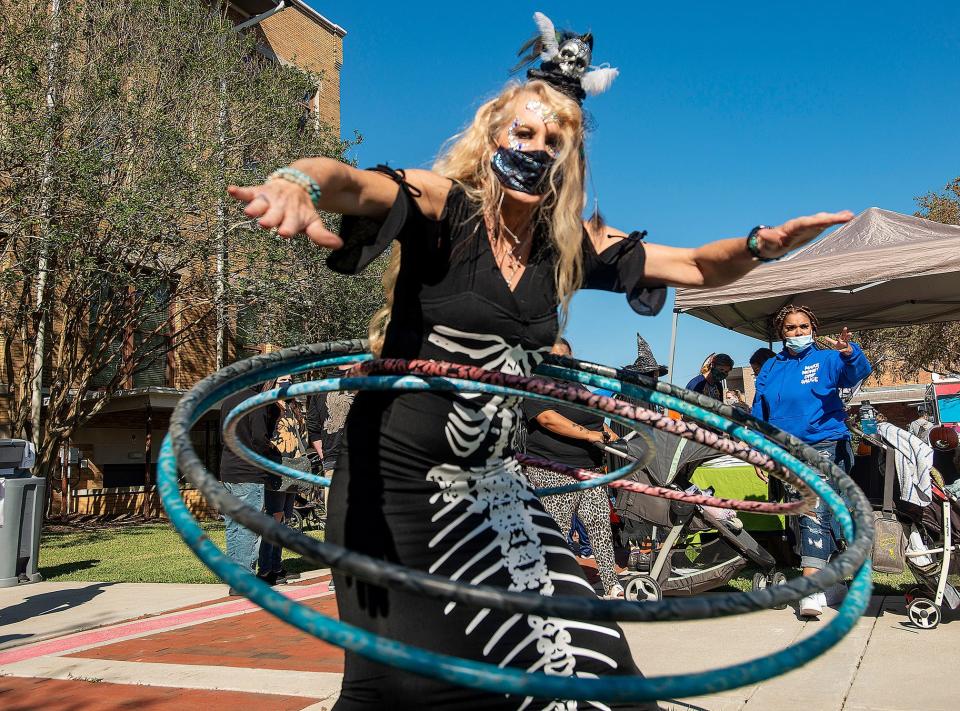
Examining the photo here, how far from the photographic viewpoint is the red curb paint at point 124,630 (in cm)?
579

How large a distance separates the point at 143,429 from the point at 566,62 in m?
23.3

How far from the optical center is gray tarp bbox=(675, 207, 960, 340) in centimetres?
847

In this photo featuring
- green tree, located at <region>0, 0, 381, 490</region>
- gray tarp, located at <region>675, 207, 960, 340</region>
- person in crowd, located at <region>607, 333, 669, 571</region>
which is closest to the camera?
person in crowd, located at <region>607, 333, 669, 571</region>

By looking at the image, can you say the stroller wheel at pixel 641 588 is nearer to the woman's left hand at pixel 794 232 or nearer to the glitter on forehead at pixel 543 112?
the woman's left hand at pixel 794 232

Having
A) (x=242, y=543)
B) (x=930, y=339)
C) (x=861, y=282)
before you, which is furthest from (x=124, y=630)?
(x=930, y=339)

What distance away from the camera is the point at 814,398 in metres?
6.27

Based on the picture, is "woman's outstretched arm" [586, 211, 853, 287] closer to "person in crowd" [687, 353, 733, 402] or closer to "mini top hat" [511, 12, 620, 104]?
"mini top hat" [511, 12, 620, 104]

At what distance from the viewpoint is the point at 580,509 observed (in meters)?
6.69

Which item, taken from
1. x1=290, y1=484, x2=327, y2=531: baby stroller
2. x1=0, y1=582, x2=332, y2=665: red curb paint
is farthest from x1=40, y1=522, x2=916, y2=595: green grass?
x1=0, y1=582, x2=332, y2=665: red curb paint

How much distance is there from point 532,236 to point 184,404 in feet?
3.82

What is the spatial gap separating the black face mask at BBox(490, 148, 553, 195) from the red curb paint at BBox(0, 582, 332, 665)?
390 centimetres

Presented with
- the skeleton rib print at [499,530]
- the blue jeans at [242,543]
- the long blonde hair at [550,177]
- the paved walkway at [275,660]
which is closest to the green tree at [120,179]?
the blue jeans at [242,543]

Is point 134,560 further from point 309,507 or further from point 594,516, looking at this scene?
point 594,516

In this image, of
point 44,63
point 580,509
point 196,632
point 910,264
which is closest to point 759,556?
point 580,509
